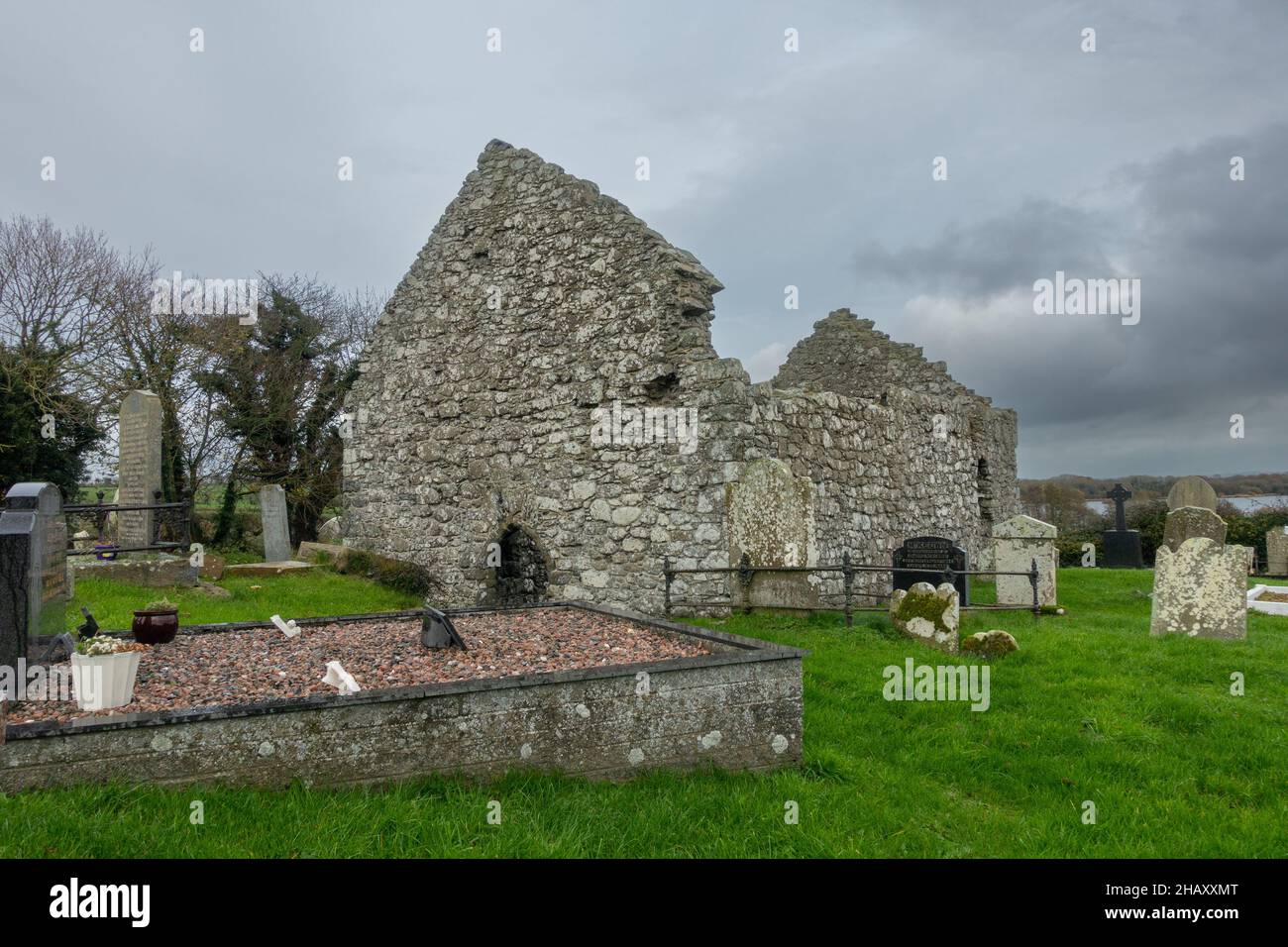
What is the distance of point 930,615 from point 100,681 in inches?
274

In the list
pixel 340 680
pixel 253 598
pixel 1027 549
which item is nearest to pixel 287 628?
pixel 340 680

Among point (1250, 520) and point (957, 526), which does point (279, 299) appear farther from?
point (1250, 520)

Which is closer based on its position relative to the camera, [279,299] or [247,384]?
[247,384]

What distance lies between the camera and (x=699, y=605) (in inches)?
391

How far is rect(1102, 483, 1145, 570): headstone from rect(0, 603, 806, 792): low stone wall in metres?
18.9

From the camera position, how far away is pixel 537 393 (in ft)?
38.5

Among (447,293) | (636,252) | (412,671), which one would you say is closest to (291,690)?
(412,671)

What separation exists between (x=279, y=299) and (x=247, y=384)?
335 cm

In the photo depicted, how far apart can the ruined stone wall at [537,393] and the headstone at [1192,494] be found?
5.50 m

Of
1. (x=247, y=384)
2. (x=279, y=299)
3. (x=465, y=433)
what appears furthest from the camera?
(x=279, y=299)

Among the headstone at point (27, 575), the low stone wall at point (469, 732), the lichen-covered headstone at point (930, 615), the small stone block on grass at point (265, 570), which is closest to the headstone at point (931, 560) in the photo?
the lichen-covered headstone at point (930, 615)

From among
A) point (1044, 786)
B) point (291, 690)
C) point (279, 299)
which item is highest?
point (279, 299)
